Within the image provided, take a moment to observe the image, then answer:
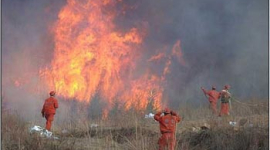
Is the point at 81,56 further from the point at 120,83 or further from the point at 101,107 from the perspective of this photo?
the point at 101,107

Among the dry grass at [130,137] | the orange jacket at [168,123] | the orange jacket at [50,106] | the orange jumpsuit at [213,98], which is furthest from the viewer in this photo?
the orange jumpsuit at [213,98]

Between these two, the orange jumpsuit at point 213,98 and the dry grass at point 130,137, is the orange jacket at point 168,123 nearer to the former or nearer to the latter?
the dry grass at point 130,137

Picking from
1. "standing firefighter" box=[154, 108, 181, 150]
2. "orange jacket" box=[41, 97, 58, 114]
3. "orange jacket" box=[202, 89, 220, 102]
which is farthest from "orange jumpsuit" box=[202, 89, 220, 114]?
"standing firefighter" box=[154, 108, 181, 150]

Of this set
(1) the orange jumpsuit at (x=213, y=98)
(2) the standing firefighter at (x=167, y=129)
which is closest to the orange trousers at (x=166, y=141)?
(2) the standing firefighter at (x=167, y=129)

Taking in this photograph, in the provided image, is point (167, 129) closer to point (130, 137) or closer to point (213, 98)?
point (130, 137)

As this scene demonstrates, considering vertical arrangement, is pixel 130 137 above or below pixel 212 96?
below

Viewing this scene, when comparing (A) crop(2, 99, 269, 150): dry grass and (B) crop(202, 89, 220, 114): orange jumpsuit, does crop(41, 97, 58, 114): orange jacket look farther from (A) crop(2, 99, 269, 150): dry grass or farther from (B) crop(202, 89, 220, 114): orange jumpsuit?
(B) crop(202, 89, 220, 114): orange jumpsuit

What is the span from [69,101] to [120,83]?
174 inches

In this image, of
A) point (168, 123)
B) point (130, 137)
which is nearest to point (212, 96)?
point (130, 137)

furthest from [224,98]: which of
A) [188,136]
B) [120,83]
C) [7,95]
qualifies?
[7,95]

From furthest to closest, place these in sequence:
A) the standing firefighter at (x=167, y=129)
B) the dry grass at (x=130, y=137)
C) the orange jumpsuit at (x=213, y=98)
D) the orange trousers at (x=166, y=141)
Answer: the orange jumpsuit at (x=213, y=98), the standing firefighter at (x=167, y=129), the orange trousers at (x=166, y=141), the dry grass at (x=130, y=137)

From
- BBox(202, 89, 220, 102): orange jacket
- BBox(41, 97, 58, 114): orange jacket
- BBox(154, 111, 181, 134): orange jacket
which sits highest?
BBox(202, 89, 220, 102): orange jacket

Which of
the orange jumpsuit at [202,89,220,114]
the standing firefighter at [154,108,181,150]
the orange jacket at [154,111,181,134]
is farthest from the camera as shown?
the orange jumpsuit at [202,89,220,114]

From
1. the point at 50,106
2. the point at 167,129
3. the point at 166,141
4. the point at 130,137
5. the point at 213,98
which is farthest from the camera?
the point at 213,98
